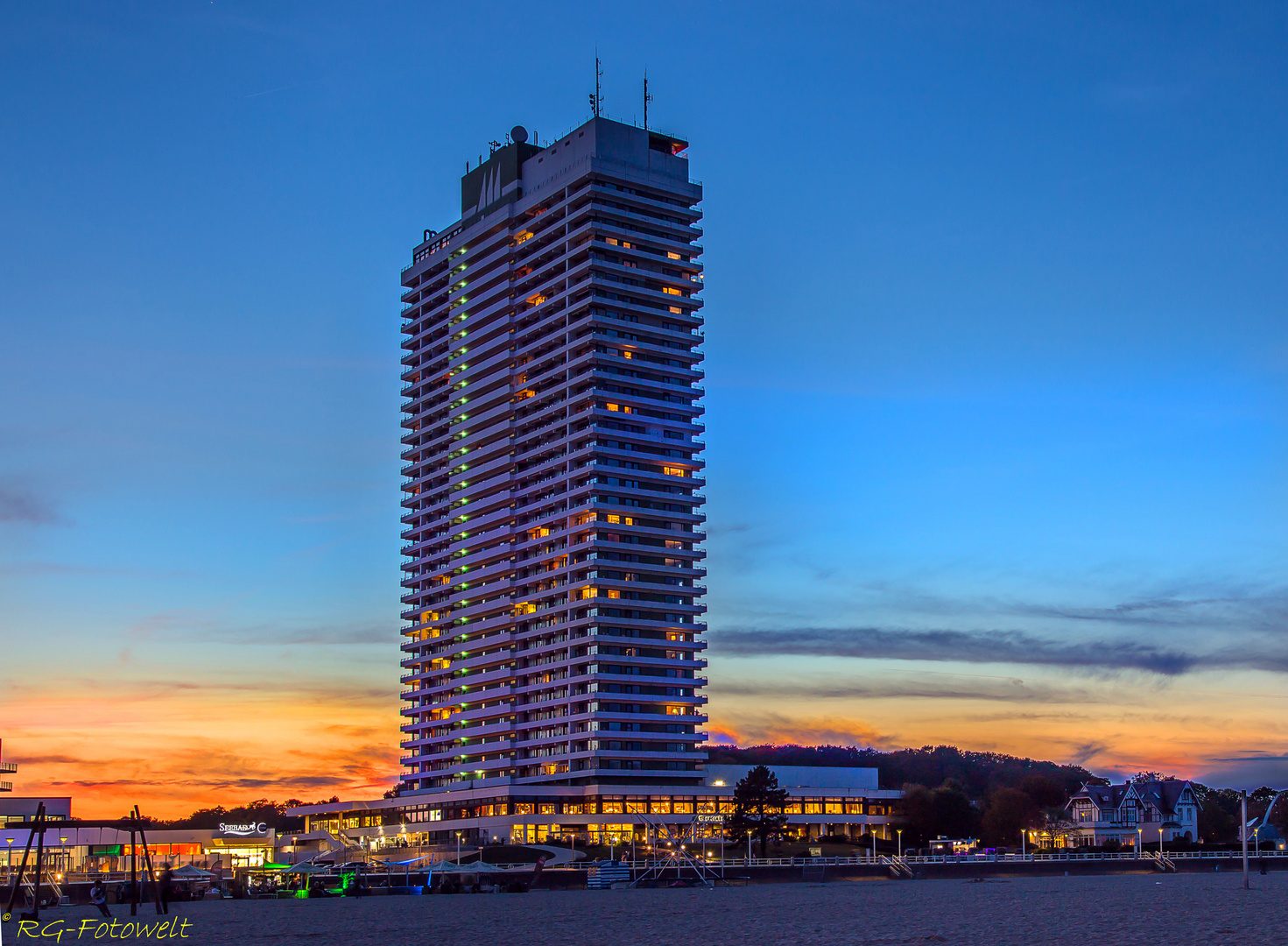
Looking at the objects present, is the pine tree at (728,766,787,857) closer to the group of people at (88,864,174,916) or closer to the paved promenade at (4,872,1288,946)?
the paved promenade at (4,872,1288,946)

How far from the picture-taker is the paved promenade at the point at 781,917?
184 ft

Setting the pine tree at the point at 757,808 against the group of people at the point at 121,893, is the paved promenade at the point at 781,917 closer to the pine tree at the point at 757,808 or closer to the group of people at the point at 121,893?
the group of people at the point at 121,893

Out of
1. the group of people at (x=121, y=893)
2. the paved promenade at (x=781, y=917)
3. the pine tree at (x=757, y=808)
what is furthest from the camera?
the pine tree at (x=757, y=808)

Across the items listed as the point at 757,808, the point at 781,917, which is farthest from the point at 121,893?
the point at 757,808

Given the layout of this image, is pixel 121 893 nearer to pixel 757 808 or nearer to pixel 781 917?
pixel 781 917

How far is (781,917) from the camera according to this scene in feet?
232

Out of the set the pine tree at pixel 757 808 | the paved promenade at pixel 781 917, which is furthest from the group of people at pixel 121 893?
the pine tree at pixel 757 808

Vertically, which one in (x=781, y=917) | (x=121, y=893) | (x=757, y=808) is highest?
(x=781, y=917)

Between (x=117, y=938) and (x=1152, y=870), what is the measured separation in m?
114

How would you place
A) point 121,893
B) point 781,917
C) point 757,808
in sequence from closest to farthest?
point 781,917
point 121,893
point 757,808

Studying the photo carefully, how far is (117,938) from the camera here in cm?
6184

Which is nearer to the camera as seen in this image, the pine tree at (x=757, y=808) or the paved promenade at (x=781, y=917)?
the paved promenade at (x=781, y=917)

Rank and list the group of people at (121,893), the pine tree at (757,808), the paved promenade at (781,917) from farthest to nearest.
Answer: the pine tree at (757,808) < the group of people at (121,893) < the paved promenade at (781,917)

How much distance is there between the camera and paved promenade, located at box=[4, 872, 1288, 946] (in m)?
56.0
